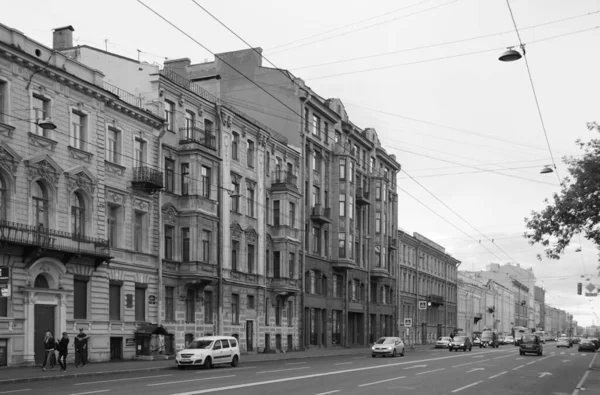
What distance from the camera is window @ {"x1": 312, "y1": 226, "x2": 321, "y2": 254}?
61.4 meters

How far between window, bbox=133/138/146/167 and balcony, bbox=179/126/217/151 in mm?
3456

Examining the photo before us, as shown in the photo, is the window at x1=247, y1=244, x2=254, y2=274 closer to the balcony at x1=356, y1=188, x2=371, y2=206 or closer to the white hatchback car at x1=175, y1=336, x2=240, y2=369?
the white hatchback car at x1=175, y1=336, x2=240, y2=369

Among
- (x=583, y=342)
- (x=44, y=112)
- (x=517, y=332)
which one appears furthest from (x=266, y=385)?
(x=517, y=332)

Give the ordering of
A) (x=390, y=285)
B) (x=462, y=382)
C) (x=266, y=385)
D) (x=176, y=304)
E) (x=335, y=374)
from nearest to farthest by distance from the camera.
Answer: (x=266, y=385) < (x=462, y=382) < (x=335, y=374) < (x=176, y=304) < (x=390, y=285)

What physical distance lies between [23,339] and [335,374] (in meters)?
12.4

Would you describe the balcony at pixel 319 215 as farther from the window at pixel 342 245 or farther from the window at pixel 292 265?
the window at pixel 292 265

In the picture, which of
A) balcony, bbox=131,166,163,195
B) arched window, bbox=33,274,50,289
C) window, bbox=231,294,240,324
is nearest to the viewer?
arched window, bbox=33,274,50,289

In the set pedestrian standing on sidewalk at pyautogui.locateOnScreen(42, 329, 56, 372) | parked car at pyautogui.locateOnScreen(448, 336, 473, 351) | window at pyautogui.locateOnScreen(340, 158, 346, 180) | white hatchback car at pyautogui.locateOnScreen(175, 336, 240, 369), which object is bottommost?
parked car at pyautogui.locateOnScreen(448, 336, 473, 351)

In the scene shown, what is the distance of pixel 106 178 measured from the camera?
36.6 metres

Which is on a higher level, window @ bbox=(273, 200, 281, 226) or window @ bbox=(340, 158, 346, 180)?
window @ bbox=(340, 158, 346, 180)

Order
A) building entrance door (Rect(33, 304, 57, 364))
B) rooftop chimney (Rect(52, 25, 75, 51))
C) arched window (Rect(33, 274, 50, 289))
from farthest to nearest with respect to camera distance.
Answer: rooftop chimney (Rect(52, 25, 75, 51))
arched window (Rect(33, 274, 50, 289))
building entrance door (Rect(33, 304, 57, 364))

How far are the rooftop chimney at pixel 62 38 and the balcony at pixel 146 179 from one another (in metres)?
10.3

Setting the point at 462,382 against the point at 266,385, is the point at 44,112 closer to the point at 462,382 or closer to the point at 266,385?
the point at 266,385

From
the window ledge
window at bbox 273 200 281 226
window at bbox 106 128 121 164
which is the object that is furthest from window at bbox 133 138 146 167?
window at bbox 273 200 281 226
